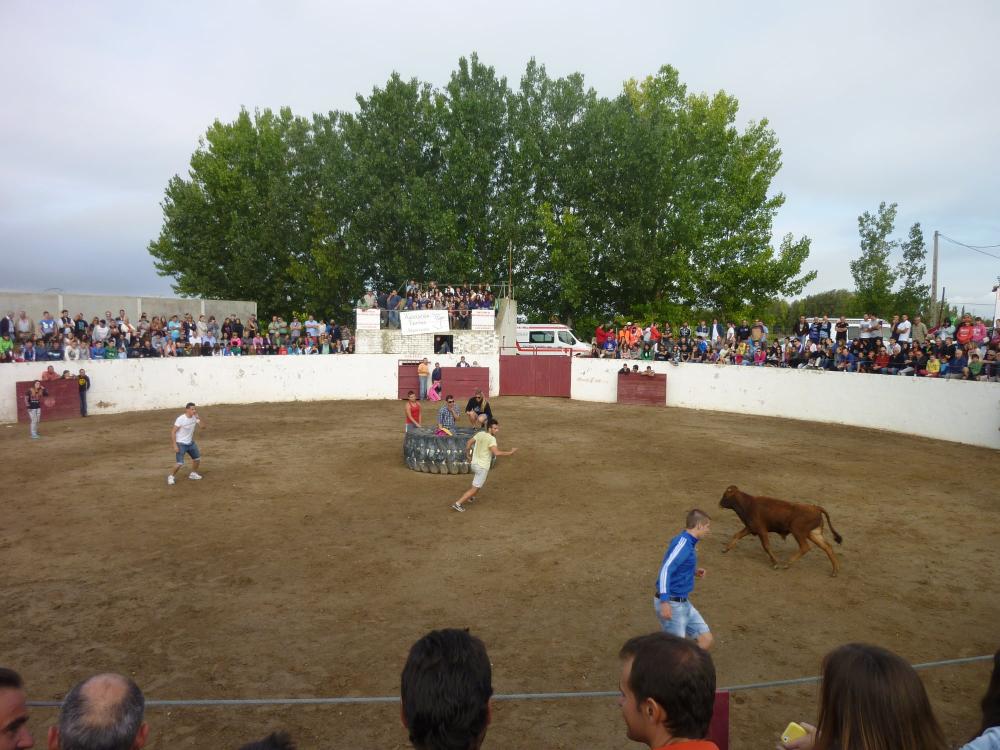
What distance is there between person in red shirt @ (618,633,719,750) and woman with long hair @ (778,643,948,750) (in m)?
0.41

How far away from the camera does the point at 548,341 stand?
34000 mm

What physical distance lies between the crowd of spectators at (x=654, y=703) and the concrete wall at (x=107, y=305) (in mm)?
28275

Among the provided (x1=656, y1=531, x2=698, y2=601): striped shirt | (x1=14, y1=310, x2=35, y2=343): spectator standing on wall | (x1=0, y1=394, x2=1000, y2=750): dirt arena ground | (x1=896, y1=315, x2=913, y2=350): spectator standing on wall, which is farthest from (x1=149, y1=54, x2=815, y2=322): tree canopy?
(x1=656, y1=531, x2=698, y2=601): striped shirt

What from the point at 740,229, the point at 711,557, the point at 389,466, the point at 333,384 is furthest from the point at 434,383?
the point at 740,229

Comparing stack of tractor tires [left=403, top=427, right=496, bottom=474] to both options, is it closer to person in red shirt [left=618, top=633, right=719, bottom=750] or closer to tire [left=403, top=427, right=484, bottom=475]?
tire [left=403, top=427, right=484, bottom=475]

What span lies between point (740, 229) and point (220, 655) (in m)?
37.4

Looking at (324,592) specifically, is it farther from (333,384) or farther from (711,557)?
(333,384)

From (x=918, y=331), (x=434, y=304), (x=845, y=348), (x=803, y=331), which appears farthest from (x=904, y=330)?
(x=434, y=304)

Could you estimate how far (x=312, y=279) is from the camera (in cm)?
4162

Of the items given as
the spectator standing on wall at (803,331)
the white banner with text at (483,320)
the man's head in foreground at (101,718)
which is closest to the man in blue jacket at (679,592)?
the man's head in foreground at (101,718)

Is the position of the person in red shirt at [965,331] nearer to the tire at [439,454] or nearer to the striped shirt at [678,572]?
the tire at [439,454]

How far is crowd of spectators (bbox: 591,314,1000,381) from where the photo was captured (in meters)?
19.9

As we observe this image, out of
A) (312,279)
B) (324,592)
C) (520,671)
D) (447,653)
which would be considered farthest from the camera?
→ (312,279)

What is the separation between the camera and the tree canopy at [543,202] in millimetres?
36469
